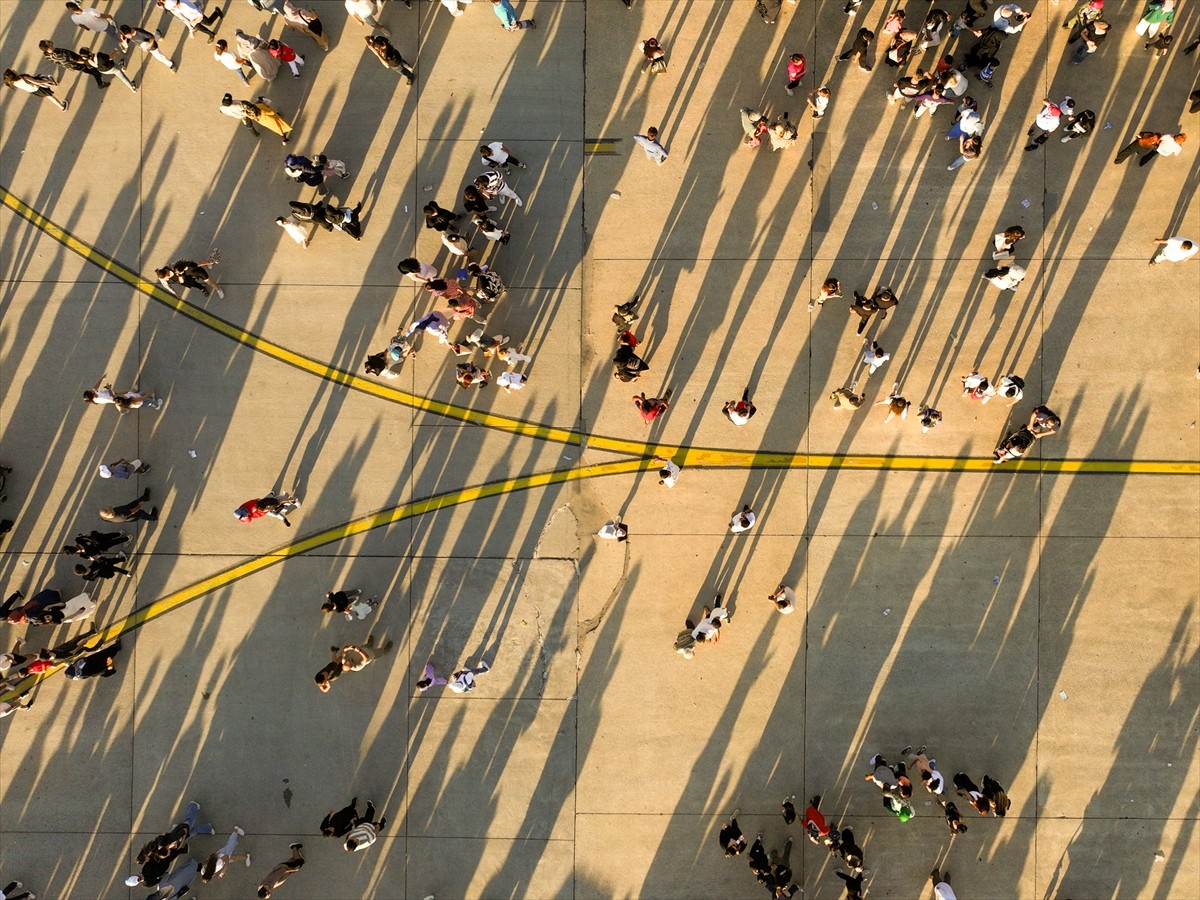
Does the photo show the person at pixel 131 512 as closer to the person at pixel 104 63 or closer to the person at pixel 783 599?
the person at pixel 104 63

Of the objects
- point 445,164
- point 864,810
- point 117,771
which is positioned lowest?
point 117,771

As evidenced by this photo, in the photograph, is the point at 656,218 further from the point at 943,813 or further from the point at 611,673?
the point at 943,813

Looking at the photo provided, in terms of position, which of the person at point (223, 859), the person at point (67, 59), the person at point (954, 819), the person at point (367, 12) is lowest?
the person at point (223, 859)

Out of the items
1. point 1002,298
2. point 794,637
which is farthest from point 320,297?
point 1002,298

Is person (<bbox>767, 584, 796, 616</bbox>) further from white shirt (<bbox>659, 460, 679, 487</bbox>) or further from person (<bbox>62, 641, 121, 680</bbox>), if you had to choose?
person (<bbox>62, 641, 121, 680</bbox>)

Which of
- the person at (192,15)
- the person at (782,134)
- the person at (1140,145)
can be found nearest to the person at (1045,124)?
the person at (1140,145)
